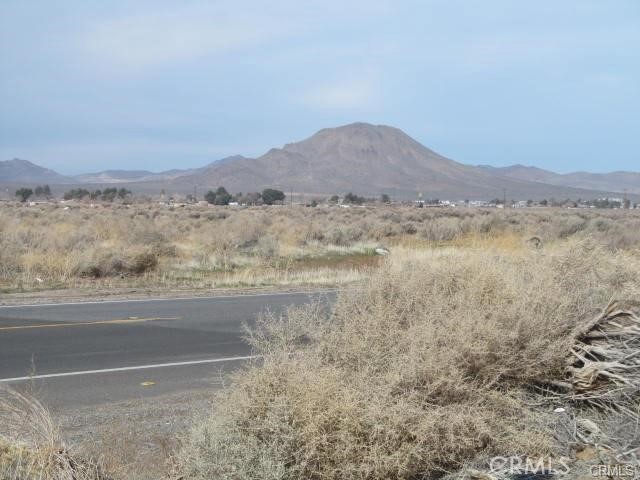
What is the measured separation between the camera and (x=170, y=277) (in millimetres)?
21922

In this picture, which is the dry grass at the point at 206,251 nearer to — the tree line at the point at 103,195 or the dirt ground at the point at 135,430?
the dirt ground at the point at 135,430

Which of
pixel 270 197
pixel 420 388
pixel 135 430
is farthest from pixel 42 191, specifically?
pixel 420 388

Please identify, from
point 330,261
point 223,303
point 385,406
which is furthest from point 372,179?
point 385,406

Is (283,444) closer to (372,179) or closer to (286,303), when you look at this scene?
(286,303)

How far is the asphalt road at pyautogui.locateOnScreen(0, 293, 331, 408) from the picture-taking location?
9.08 metres

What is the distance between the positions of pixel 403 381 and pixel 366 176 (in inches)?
6539

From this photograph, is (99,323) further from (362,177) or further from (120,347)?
(362,177)

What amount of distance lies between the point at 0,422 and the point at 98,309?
1038 centimetres

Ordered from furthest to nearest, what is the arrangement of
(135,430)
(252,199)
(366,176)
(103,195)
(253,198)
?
(366,176)
(253,198)
(252,199)
(103,195)
(135,430)

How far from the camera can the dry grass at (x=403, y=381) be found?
4930 mm

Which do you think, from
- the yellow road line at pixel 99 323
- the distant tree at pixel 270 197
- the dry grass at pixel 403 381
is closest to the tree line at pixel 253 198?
the distant tree at pixel 270 197

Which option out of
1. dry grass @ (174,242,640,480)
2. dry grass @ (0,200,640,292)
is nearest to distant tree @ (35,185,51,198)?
dry grass @ (0,200,640,292)

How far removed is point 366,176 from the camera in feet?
559

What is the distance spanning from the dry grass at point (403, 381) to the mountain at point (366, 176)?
14256 centimetres
